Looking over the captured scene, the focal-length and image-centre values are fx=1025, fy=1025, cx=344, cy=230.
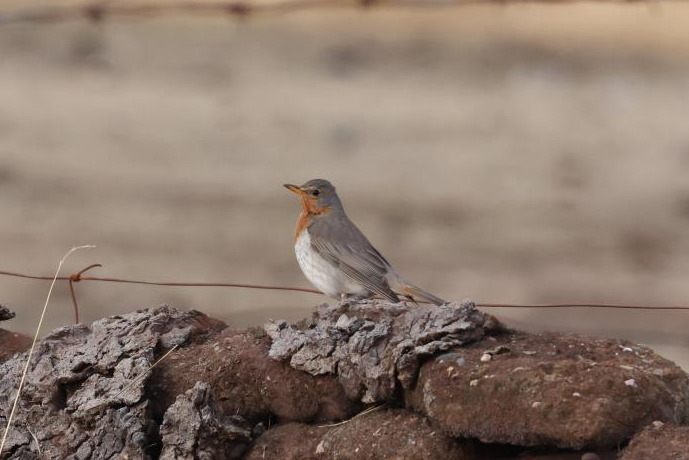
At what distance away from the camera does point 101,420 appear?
3.45 metres

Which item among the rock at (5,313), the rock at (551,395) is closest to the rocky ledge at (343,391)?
the rock at (551,395)

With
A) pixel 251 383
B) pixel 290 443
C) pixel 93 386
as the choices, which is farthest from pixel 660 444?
pixel 93 386

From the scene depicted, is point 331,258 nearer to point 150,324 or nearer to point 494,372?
point 150,324

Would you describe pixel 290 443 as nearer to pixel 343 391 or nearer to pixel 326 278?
pixel 343 391

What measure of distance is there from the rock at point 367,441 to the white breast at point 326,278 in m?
1.72

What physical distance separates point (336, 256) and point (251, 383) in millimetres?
1732

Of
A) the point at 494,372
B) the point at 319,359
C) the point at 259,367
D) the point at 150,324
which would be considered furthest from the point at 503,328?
the point at 150,324

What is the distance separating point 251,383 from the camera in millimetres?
3475

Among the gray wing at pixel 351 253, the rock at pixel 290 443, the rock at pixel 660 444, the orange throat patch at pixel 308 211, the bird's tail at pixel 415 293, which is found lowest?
the rock at pixel 290 443

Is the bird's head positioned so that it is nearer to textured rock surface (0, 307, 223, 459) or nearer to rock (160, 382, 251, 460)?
textured rock surface (0, 307, 223, 459)

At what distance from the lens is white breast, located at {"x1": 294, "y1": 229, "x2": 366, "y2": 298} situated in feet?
16.7

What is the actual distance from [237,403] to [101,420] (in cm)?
46

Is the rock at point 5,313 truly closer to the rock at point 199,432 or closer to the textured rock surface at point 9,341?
the textured rock surface at point 9,341

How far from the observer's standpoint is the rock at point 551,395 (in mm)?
2848
